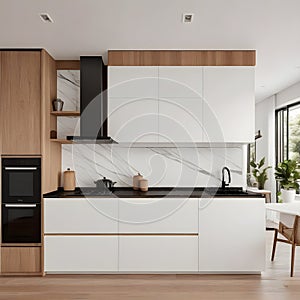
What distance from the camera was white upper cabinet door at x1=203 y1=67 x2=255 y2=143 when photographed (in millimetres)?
4625

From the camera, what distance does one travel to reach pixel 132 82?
463 centimetres

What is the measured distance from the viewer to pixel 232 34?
4008mm

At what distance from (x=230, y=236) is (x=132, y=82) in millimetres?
1985

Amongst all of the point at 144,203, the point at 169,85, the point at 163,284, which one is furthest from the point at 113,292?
the point at 169,85

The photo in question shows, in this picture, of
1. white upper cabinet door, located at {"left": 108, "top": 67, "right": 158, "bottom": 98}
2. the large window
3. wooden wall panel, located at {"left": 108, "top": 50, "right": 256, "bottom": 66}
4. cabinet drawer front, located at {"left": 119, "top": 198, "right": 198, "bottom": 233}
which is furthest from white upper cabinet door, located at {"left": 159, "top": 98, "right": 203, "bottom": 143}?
the large window

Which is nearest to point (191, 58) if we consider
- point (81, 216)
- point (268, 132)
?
point (81, 216)

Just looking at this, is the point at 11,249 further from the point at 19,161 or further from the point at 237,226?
the point at 237,226

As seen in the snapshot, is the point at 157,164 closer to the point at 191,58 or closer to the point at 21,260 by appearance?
the point at 191,58

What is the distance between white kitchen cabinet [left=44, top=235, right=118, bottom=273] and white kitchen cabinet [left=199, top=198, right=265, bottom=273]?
94 cm

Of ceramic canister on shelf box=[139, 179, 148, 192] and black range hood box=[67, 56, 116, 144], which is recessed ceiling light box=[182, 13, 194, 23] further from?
ceramic canister on shelf box=[139, 179, 148, 192]

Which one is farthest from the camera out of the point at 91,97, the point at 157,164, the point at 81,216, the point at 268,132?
the point at 268,132

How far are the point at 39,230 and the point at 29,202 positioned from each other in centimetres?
31

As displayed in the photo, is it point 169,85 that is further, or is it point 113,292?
point 169,85

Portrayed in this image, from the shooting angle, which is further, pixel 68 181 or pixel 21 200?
pixel 68 181
